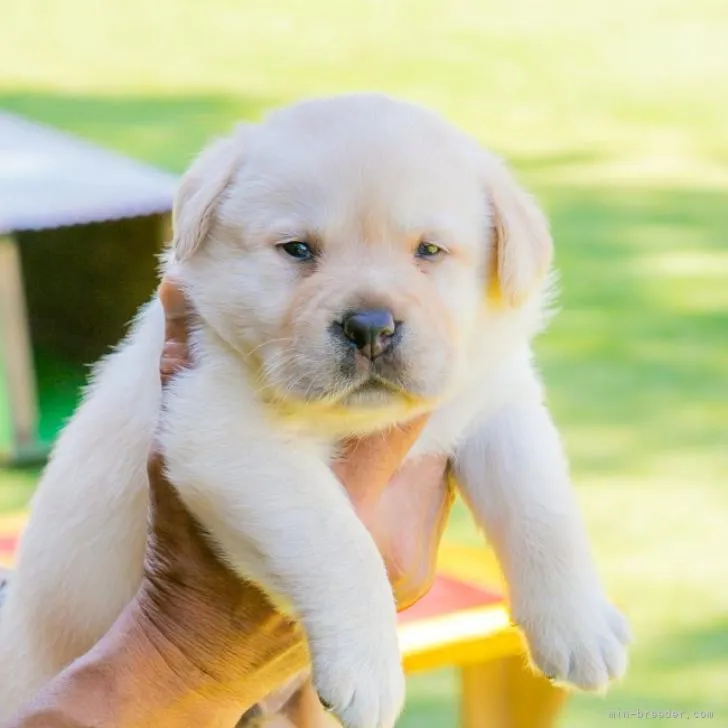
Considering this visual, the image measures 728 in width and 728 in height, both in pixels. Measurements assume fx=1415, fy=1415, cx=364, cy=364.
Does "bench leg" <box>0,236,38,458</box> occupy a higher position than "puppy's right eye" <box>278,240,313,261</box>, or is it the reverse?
"puppy's right eye" <box>278,240,313,261</box>

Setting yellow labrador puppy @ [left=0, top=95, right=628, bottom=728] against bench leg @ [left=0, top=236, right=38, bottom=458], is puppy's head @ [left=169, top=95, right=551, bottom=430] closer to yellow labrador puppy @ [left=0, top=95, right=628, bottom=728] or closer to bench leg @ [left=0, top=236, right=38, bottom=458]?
yellow labrador puppy @ [left=0, top=95, right=628, bottom=728]

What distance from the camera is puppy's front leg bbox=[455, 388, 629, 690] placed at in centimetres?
245

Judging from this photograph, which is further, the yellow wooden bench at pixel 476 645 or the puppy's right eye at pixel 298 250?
the yellow wooden bench at pixel 476 645

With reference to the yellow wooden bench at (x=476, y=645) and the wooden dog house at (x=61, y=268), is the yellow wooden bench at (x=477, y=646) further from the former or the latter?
the wooden dog house at (x=61, y=268)

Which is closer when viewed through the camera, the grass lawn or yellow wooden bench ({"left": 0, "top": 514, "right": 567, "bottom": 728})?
yellow wooden bench ({"left": 0, "top": 514, "right": 567, "bottom": 728})

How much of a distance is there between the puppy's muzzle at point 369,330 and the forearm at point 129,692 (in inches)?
26.3

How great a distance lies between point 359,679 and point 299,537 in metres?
0.24

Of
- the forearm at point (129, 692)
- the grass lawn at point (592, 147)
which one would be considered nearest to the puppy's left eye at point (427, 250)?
the forearm at point (129, 692)

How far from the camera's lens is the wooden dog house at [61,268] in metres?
5.76

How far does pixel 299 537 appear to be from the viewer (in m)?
2.25

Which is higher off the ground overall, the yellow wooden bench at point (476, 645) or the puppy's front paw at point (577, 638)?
the puppy's front paw at point (577, 638)

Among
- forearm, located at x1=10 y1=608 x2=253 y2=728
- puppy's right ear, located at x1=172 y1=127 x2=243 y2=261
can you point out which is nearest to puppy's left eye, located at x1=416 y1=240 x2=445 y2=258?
puppy's right ear, located at x1=172 y1=127 x2=243 y2=261

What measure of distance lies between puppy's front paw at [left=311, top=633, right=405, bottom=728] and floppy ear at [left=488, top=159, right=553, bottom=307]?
63 cm

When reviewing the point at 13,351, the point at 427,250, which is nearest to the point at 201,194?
the point at 427,250
